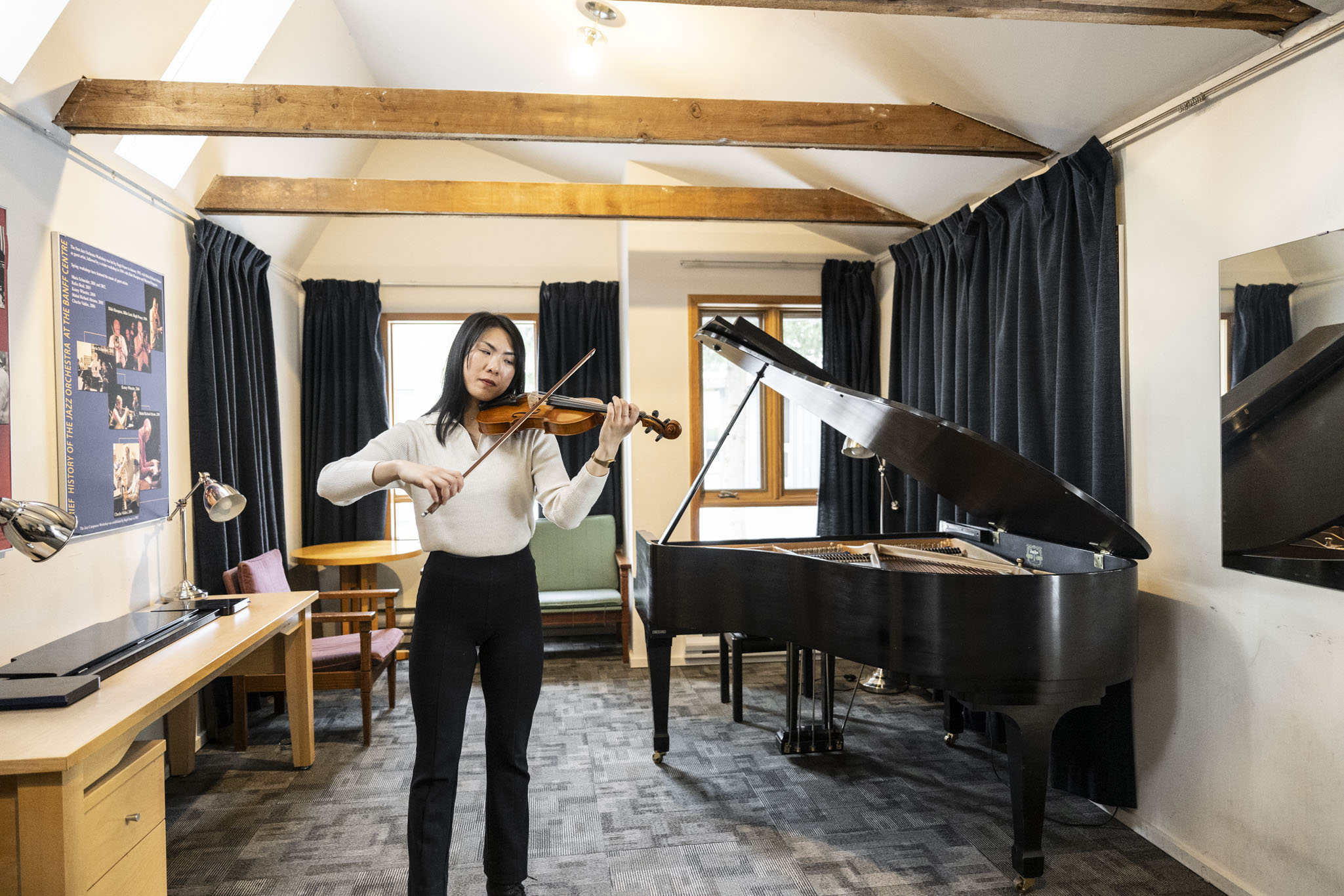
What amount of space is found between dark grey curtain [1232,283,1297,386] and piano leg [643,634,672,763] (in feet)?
6.65

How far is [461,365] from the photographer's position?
183 cm

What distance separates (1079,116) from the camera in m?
2.52

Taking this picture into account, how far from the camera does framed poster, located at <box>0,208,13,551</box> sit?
2.08 m

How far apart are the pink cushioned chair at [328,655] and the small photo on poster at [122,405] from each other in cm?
72

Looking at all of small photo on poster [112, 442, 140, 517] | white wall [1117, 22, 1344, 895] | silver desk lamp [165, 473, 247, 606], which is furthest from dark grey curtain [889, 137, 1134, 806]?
small photo on poster [112, 442, 140, 517]

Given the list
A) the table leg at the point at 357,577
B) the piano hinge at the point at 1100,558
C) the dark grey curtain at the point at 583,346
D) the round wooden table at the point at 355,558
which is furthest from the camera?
the dark grey curtain at the point at 583,346

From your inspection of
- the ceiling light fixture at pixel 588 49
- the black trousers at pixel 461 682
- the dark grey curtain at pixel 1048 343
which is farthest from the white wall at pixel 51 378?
the dark grey curtain at pixel 1048 343

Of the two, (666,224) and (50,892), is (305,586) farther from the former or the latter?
(50,892)

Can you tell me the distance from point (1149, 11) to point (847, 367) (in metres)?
2.75

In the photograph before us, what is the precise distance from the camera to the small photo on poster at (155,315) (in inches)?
113

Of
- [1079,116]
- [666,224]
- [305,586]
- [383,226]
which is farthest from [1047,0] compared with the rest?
[305,586]

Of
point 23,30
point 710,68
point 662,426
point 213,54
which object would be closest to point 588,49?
point 710,68

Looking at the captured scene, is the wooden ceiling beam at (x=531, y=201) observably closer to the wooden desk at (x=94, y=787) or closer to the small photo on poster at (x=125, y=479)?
the small photo on poster at (x=125, y=479)

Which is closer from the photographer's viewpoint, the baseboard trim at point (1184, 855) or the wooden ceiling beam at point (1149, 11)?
the wooden ceiling beam at point (1149, 11)
